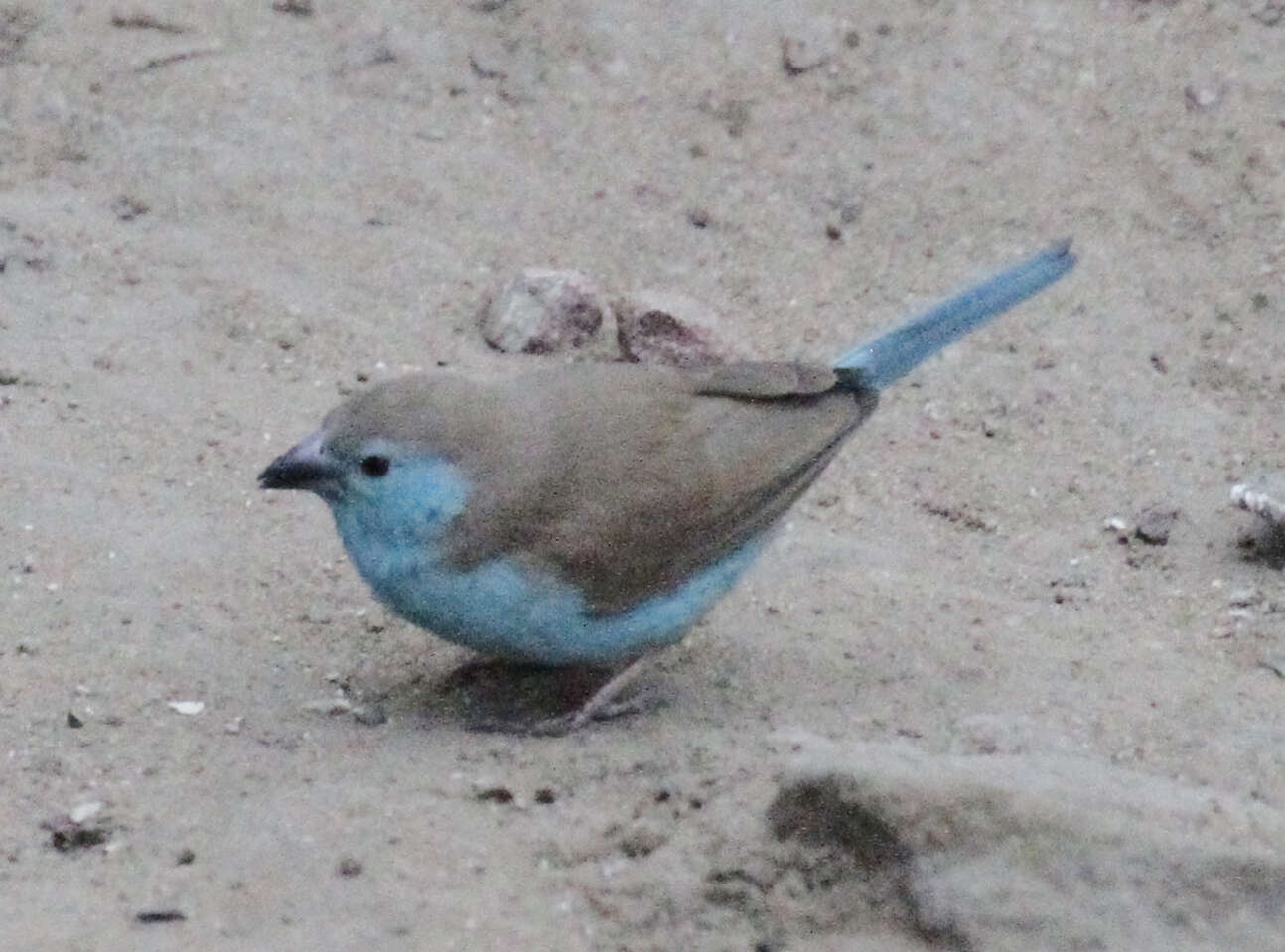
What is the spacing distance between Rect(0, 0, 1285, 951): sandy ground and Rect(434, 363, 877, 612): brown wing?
34cm

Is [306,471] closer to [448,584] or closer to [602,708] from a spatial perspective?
[448,584]

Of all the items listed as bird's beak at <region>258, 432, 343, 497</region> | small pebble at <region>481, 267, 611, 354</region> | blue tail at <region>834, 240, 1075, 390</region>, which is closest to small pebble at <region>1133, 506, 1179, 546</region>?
blue tail at <region>834, 240, 1075, 390</region>

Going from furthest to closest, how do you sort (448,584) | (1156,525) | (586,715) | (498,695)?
(1156,525), (498,695), (586,715), (448,584)

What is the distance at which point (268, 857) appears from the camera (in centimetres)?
388

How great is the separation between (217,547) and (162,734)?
865mm

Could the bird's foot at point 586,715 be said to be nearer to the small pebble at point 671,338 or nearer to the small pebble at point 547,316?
the small pebble at point 671,338

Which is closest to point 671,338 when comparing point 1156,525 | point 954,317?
point 954,317

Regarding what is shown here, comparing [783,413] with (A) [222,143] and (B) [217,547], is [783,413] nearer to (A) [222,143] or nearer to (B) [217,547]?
(B) [217,547]

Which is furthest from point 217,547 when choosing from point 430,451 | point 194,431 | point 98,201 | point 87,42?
point 87,42

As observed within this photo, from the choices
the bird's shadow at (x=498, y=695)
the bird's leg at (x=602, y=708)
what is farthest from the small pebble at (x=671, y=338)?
the bird's leg at (x=602, y=708)

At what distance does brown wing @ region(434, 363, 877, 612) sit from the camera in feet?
15.1

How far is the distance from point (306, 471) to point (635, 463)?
722mm

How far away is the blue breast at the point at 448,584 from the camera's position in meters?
4.51

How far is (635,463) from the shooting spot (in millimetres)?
4785
